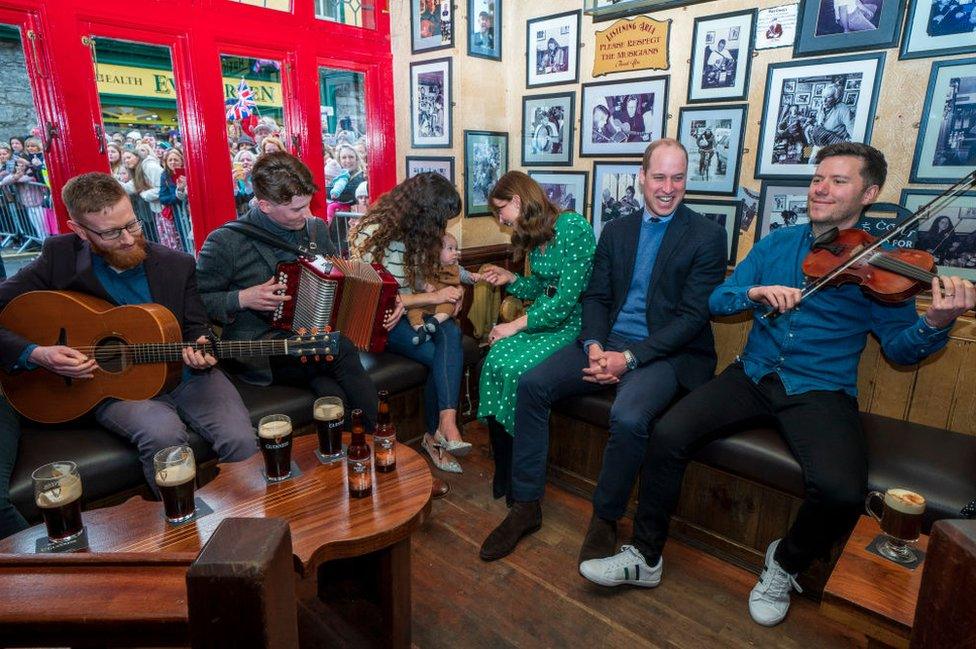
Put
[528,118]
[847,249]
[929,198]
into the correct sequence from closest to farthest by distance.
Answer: [847,249], [929,198], [528,118]

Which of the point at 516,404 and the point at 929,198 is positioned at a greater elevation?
the point at 929,198

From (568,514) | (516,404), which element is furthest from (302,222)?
(568,514)

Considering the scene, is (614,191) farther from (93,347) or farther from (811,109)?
(93,347)

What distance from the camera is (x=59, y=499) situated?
138 centimetres

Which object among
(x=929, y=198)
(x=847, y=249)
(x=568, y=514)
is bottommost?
(x=568, y=514)

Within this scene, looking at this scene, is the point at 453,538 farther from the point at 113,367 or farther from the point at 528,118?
the point at 528,118

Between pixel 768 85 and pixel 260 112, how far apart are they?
2.61 meters

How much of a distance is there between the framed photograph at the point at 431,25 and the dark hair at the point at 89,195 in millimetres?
2160

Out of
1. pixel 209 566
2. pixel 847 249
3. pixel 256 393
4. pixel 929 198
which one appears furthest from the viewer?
pixel 256 393

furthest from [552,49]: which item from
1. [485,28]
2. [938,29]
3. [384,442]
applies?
[384,442]

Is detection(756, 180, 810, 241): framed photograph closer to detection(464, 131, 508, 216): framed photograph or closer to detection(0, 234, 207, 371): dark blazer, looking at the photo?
detection(464, 131, 508, 216): framed photograph

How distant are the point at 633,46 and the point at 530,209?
3.79 ft

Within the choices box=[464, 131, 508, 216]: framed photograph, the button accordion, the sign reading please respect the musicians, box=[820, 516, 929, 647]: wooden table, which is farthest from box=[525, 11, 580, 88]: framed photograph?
box=[820, 516, 929, 647]: wooden table

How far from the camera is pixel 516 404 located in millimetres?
2455
